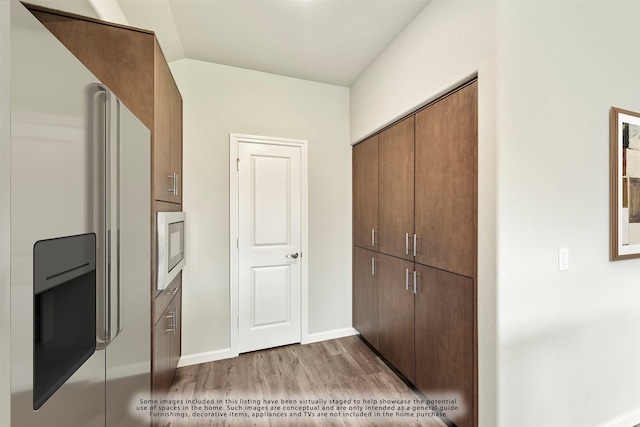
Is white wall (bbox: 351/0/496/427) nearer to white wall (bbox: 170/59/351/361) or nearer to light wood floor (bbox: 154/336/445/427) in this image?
light wood floor (bbox: 154/336/445/427)

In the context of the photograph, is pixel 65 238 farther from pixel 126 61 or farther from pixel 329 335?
pixel 329 335

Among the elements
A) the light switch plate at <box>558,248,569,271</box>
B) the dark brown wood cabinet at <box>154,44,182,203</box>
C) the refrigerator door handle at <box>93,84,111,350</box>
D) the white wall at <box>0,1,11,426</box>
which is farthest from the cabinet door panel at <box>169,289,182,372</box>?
the light switch plate at <box>558,248,569,271</box>

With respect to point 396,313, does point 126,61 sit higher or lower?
higher

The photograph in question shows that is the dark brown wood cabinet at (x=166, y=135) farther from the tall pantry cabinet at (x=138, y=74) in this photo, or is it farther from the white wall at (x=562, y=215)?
the white wall at (x=562, y=215)

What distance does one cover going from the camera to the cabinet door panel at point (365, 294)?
2578mm

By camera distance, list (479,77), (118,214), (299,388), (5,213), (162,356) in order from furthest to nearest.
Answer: (299,388)
(162,356)
(479,77)
(118,214)
(5,213)

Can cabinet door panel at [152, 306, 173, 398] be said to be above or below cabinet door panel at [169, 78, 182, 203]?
below

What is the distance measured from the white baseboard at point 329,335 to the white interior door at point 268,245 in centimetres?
13

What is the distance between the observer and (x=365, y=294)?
8.99 ft

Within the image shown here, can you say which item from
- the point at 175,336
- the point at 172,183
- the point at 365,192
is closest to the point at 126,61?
the point at 172,183

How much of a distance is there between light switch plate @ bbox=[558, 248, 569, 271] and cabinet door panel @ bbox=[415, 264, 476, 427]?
447mm

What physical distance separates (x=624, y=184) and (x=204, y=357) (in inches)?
129

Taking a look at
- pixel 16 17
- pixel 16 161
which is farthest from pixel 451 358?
pixel 16 17

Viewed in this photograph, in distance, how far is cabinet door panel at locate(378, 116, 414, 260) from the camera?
205cm
